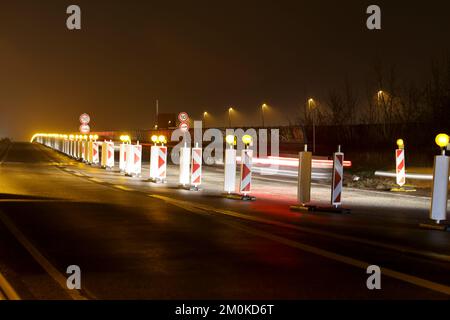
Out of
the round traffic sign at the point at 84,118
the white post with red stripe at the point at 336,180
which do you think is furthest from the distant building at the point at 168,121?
the white post with red stripe at the point at 336,180

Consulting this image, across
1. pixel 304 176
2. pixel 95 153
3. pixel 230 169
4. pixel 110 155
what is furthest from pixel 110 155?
pixel 304 176

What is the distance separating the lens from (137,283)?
26.7 feet

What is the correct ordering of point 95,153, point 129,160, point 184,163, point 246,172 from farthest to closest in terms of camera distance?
point 95,153 < point 129,160 < point 184,163 < point 246,172

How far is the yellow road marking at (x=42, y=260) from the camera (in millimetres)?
Answer: 7605

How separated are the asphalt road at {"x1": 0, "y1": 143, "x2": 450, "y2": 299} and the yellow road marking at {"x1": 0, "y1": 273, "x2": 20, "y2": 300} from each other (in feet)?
0.33

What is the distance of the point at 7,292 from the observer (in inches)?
299

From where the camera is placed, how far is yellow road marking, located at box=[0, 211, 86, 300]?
299 inches

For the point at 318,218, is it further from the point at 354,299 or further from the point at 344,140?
the point at 344,140

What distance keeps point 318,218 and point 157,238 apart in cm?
506

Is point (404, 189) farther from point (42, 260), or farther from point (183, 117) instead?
point (42, 260)

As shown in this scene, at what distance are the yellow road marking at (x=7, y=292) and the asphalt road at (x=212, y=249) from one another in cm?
10

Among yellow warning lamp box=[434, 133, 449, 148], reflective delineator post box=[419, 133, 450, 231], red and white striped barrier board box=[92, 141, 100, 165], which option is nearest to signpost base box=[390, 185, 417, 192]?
yellow warning lamp box=[434, 133, 449, 148]

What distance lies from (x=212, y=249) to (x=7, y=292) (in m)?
3.90
